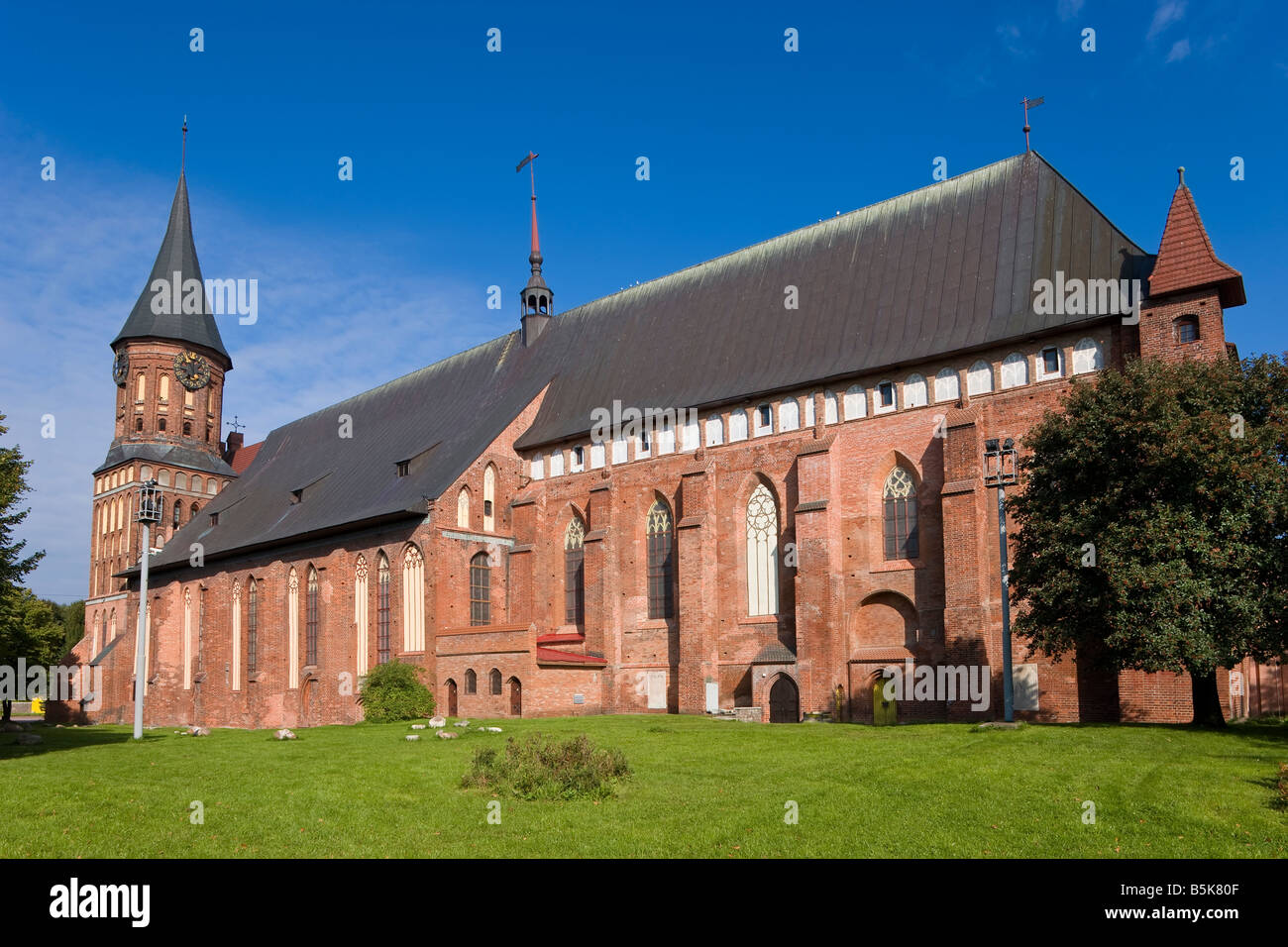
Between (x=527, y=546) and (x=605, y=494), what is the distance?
448 centimetres

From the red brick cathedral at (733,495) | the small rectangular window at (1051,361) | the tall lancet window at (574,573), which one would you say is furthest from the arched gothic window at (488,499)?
the small rectangular window at (1051,361)

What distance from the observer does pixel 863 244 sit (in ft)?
120

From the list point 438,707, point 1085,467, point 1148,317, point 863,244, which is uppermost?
point 863,244

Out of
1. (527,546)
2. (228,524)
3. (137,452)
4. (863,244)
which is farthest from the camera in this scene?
(137,452)

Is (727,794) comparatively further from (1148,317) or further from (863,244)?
(863,244)

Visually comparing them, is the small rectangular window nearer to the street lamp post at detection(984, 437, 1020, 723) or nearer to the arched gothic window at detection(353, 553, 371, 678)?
the street lamp post at detection(984, 437, 1020, 723)

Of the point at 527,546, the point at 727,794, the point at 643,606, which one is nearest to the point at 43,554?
the point at 527,546

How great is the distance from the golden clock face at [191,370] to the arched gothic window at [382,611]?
28.4 m

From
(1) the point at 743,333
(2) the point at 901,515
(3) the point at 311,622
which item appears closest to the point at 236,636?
(3) the point at 311,622

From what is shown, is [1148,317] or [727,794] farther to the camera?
[1148,317]

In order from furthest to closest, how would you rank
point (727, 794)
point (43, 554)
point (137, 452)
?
point (137, 452) < point (43, 554) < point (727, 794)

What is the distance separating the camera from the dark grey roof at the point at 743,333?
31.0 m

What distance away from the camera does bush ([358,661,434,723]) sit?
36.0 meters

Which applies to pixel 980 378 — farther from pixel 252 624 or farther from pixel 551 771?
pixel 252 624
